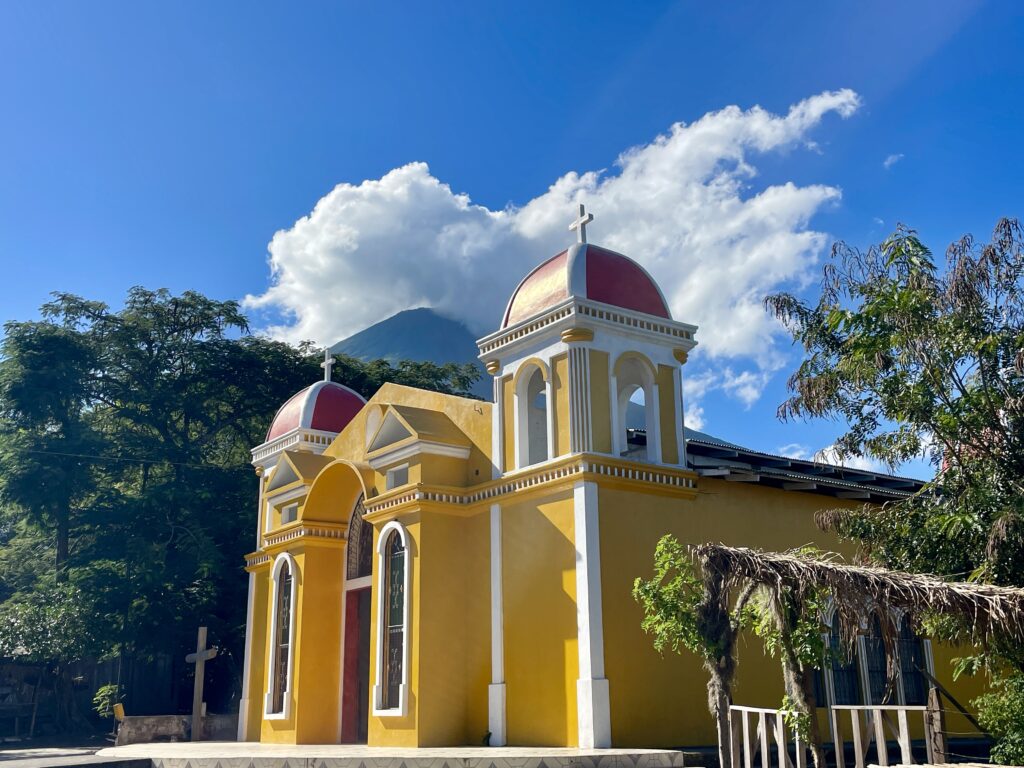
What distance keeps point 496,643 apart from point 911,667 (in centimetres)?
725

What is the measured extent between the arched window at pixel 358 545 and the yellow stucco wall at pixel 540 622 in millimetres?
4679

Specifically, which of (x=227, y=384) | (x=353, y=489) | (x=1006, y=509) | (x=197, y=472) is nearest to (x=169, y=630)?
(x=197, y=472)

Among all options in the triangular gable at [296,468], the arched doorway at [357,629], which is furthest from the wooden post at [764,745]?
the triangular gable at [296,468]

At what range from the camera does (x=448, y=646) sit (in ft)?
49.1

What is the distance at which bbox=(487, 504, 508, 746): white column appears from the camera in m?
14.2

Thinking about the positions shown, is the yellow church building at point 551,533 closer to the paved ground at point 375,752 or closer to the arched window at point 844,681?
the arched window at point 844,681

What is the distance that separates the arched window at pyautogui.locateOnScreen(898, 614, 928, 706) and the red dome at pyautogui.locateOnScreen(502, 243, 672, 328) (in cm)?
680

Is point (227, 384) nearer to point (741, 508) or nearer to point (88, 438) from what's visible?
point (88, 438)

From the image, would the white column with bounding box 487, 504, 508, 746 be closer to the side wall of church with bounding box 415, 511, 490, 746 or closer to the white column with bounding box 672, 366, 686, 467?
the side wall of church with bounding box 415, 511, 490, 746

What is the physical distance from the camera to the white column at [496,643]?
558 inches

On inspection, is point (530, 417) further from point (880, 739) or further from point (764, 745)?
point (880, 739)

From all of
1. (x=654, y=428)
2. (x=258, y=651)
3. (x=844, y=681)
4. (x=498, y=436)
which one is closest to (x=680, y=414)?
(x=654, y=428)

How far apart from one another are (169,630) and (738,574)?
70.0 feet

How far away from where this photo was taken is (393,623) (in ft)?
51.5
